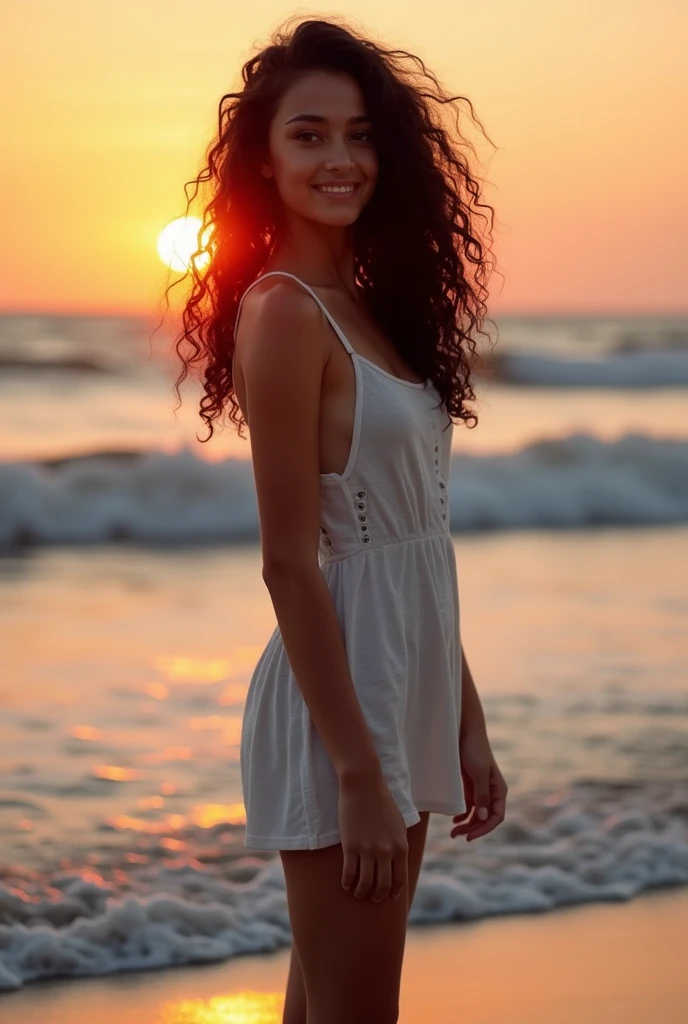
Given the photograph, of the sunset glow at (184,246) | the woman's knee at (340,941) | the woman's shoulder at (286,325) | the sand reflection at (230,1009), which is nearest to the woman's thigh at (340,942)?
the woman's knee at (340,941)

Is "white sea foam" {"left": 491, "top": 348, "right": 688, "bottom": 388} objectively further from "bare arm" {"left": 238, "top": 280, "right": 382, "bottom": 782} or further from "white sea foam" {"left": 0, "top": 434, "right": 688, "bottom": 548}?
"bare arm" {"left": 238, "top": 280, "right": 382, "bottom": 782}

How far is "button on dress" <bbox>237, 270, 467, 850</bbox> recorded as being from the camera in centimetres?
187

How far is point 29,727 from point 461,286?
125 inches

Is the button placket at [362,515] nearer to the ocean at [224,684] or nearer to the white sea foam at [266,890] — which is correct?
the ocean at [224,684]

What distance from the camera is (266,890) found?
12.1ft

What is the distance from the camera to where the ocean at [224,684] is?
3.70m

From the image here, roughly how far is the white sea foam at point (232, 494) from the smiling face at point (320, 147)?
7.47m

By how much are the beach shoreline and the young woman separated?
1003 mm

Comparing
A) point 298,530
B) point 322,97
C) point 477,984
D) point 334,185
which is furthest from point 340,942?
point 477,984

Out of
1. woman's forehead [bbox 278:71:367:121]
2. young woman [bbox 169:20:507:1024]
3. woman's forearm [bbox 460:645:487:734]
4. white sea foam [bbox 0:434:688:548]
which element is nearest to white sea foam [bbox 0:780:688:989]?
young woman [bbox 169:20:507:1024]

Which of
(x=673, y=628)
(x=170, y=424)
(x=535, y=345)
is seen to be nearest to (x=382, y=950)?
(x=673, y=628)

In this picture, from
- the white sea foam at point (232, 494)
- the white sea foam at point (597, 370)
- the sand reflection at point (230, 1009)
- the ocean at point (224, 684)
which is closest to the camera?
the sand reflection at point (230, 1009)

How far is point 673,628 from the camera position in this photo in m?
6.51

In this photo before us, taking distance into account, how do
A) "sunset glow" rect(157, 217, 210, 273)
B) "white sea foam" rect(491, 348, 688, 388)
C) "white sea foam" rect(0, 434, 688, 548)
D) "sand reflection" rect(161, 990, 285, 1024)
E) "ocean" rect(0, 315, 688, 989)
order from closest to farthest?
"sunset glow" rect(157, 217, 210, 273) → "sand reflection" rect(161, 990, 285, 1024) → "ocean" rect(0, 315, 688, 989) → "white sea foam" rect(0, 434, 688, 548) → "white sea foam" rect(491, 348, 688, 388)
